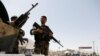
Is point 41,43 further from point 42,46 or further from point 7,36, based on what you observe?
point 7,36

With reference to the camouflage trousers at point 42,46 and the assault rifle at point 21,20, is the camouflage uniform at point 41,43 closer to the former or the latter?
the camouflage trousers at point 42,46

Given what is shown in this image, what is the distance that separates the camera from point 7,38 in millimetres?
6344

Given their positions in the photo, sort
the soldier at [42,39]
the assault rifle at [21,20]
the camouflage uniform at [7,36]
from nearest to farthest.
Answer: the camouflage uniform at [7,36], the assault rifle at [21,20], the soldier at [42,39]

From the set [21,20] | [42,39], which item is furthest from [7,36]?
[42,39]

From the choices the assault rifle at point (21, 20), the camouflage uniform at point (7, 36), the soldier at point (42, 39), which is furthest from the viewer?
the soldier at point (42, 39)

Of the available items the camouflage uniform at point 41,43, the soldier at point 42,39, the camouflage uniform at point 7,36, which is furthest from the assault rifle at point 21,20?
the camouflage uniform at point 41,43

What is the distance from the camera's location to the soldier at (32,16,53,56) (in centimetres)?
898

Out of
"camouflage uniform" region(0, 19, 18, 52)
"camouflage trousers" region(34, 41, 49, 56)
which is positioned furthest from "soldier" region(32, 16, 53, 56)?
"camouflage uniform" region(0, 19, 18, 52)

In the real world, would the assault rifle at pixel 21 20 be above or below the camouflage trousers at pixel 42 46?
above

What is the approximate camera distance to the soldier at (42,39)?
8.98 m

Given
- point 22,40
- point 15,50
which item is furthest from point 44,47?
point 15,50

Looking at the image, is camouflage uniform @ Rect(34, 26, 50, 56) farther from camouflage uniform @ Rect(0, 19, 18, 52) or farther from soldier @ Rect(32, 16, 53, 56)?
camouflage uniform @ Rect(0, 19, 18, 52)

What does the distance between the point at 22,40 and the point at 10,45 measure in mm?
1764

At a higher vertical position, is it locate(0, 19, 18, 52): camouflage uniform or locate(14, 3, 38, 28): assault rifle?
locate(14, 3, 38, 28): assault rifle
